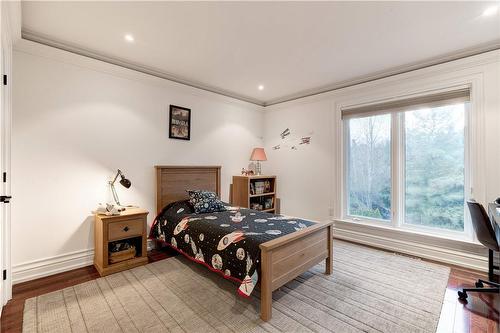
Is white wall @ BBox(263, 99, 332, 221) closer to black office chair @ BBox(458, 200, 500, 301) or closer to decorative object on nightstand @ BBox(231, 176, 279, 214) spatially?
decorative object on nightstand @ BBox(231, 176, 279, 214)

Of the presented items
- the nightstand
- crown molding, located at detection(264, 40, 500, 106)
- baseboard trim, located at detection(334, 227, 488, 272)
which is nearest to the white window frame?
baseboard trim, located at detection(334, 227, 488, 272)

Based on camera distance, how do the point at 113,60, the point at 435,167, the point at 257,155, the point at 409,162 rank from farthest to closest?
the point at 257,155, the point at 409,162, the point at 435,167, the point at 113,60

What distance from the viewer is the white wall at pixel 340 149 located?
274 cm

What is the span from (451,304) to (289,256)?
4.92ft

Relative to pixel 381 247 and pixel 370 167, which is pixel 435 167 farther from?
pixel 381 247

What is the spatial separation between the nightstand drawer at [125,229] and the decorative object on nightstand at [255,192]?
1.86 meters

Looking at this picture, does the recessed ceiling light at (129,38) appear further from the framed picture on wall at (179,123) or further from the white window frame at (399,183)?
the white window frame at (399,183)

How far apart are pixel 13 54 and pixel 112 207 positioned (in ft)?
6.13

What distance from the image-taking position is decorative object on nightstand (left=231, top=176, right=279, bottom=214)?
4273mm

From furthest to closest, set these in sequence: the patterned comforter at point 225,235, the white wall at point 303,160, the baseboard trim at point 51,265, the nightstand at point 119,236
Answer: the white wall at point 303,160
the nightstand at point 119,236
the baseboard trim at point 51,265
the patterned comforter at point 225,235

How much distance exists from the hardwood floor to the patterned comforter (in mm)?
976

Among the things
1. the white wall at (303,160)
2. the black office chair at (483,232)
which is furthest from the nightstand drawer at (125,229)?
the black office chair at (483,232)

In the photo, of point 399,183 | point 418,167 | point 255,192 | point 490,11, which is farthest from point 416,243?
point 490,11

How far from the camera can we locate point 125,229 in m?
2.77
